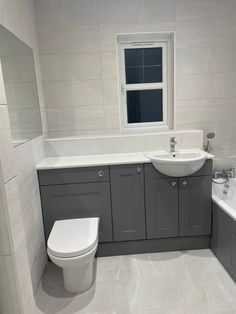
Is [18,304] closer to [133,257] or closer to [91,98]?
[133,257]

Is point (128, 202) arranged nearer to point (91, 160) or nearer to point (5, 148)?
point (91, 160)

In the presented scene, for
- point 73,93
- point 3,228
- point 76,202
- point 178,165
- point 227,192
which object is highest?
point 73,93

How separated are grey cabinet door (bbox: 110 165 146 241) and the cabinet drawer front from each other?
0.09m

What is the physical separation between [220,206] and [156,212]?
534 millimetres

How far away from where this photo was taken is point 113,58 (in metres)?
2.38

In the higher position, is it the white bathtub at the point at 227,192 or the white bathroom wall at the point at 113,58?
the white bathroom wall at the point at 113,58

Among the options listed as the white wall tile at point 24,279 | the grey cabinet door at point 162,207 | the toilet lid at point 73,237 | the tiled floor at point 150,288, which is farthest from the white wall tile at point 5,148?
the grey cabinet door at point 162,207

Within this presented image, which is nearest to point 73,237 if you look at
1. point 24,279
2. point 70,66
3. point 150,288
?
point 150,288

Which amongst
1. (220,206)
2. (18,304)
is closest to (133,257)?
(220,206)

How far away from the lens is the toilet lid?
1.57 meters

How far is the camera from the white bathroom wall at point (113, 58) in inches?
90.6

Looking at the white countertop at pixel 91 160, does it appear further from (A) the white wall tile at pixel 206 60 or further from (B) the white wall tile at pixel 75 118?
(A) the white wall tile at pixel 206 60

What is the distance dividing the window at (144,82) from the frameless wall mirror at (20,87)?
3.04 ft

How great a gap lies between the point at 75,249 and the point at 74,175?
0.65 meters
